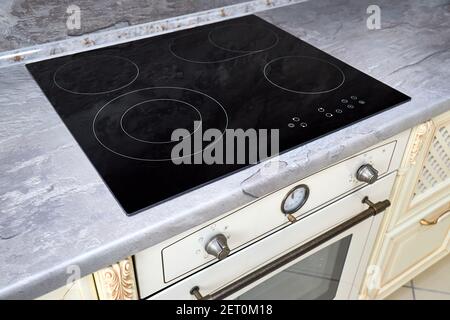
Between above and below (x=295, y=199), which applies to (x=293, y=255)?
below

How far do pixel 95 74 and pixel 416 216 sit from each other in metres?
0.84

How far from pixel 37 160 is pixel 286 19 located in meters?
0.76

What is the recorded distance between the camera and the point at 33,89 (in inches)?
33.9

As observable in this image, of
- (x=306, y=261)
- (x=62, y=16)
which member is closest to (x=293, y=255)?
(x=306, y=261)

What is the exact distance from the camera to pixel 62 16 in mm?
957

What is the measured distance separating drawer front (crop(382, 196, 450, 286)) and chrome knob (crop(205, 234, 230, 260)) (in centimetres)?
57

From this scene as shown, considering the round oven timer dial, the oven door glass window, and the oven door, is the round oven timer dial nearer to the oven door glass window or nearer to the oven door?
the oven door

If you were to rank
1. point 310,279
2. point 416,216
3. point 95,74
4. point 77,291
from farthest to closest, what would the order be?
1. point 416,216
2. point 310,279
3. point 95,74
4. point 77,291

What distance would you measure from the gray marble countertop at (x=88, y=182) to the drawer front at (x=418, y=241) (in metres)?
0.40

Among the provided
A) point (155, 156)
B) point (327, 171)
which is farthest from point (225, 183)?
point (327, 171)

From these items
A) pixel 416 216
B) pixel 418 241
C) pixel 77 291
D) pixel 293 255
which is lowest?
pixel 418 241

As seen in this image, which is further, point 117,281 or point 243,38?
point 243,38

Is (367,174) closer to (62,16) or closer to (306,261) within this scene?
(306,261)

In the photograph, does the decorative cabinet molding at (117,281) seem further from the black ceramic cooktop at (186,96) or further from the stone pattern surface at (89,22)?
the stone pattern surface at (89,22)
